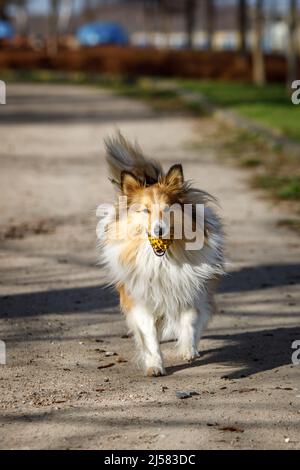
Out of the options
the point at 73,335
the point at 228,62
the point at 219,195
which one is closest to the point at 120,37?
the point at 228,62

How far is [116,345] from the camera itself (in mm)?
8141

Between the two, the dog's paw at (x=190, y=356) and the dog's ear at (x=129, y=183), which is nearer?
the dog's ear at (x=129, y=183)

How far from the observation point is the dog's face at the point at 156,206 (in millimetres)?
7043

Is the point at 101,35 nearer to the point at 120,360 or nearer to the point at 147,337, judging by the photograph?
the point at 120,360

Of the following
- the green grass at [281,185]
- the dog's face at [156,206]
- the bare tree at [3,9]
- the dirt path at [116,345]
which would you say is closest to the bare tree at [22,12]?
the bare tree at [3,9]

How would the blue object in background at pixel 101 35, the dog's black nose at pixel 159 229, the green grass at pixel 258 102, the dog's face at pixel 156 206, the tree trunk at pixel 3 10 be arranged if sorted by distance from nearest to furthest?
the dog's black nose at pixel 159 229, the dog's face at pixel 156 206, the green grass at pixel 258 102, the blue object in background at pixel 101 35, the tree trunk at pixel 3 10

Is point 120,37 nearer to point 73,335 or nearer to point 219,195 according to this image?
point 219,195

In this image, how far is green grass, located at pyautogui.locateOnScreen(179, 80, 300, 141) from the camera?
2478 cm

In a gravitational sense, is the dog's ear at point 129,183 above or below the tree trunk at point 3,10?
below

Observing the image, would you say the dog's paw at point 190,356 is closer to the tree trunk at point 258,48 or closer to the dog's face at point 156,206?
the dog's face at point 156,206

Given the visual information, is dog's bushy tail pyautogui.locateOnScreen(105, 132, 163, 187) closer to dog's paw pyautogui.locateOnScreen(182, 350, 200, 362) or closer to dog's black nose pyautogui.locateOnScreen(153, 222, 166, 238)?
dog's black nose pyautogui.locateOnScreen(153, 222, 166, 238)

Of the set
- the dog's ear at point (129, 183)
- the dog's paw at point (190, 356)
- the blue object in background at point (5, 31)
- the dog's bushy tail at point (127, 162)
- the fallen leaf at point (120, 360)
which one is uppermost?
the blue object in background at point (5, 31)

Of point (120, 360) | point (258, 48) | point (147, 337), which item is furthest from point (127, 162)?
point (258, 48)

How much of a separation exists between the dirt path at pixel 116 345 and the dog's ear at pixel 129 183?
117 cm
